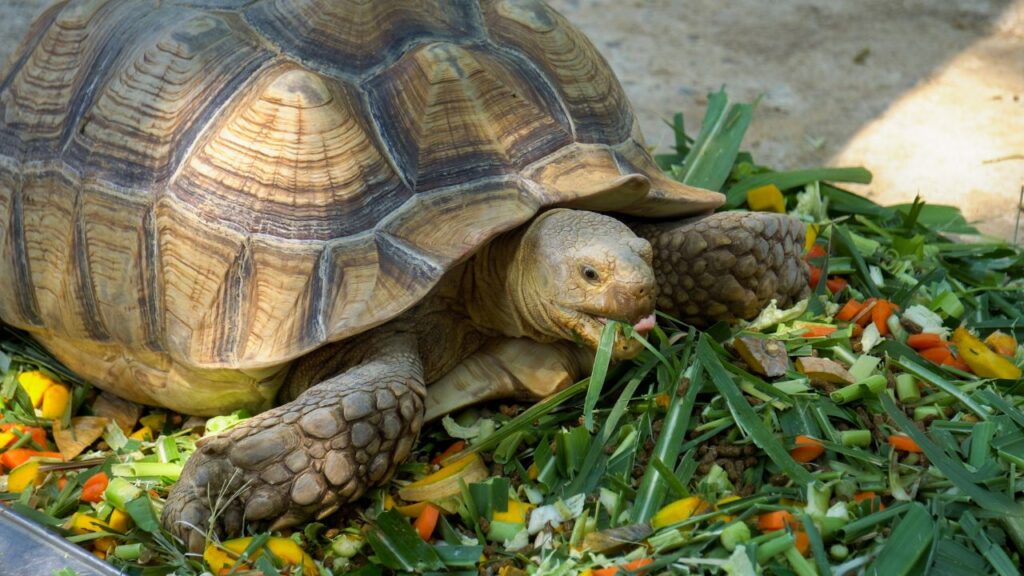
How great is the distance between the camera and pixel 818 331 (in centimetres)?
305

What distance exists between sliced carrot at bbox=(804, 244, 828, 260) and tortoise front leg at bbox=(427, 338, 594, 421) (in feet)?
3.23

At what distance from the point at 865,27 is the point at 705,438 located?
13.5ft

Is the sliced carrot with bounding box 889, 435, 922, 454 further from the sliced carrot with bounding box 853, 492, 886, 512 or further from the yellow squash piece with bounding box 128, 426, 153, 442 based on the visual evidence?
the yellow squash piece with bounding box 128, 426, 153, 442

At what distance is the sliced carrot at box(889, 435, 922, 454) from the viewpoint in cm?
259

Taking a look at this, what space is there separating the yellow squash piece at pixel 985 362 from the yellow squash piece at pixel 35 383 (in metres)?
2.56

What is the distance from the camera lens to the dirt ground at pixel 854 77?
4.75 metres

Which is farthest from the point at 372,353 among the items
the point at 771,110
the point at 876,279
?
the point at 771,110

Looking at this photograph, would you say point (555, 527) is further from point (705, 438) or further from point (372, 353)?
point (372, 353)

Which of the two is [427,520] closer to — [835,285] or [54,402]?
[54,402]

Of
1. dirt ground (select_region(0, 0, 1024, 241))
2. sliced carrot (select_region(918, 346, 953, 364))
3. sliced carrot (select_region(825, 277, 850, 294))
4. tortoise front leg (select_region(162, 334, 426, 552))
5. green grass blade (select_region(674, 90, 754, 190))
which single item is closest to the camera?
tortoise front leg (select_region(162, 334, 426, 552))

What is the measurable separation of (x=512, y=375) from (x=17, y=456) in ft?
4.35

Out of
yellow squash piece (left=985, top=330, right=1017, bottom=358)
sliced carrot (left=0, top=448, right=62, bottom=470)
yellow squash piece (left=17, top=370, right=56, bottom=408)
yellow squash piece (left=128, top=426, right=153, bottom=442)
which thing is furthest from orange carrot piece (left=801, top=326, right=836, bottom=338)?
yellow squash piece (left=17, top=370, right=56, bottom=408)

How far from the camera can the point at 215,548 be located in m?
2.43

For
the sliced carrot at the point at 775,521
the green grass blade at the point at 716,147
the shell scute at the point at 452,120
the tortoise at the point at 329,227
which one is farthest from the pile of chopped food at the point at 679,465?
the green grass blade at the point at 716,147
